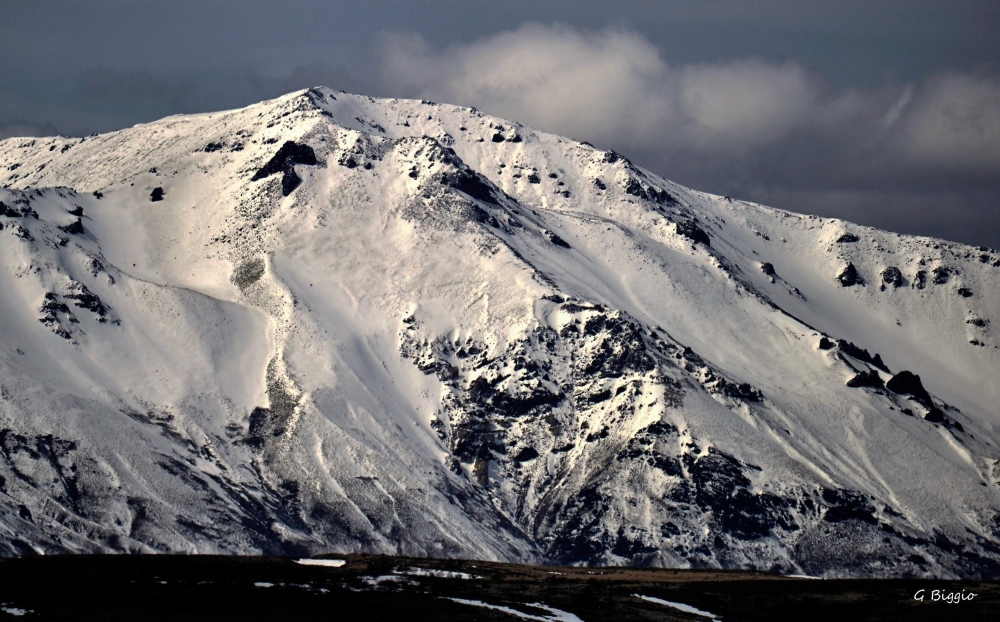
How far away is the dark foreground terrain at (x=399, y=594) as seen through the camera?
12438 centimetres

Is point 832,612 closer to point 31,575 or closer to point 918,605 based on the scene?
point 918,605

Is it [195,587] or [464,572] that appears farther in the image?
[464,572]

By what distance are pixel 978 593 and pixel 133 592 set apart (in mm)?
99604

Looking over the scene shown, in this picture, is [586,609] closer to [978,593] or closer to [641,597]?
[641,597]

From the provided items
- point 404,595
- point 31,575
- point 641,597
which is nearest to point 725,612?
point 641,597

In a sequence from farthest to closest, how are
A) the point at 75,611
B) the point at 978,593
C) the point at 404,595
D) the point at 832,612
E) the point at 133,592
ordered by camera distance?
the point at 978,593, the point at 832,612, the point at 404,595, the point at 133,592, the point at 75,611

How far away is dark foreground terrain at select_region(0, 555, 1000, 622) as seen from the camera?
4897 inches

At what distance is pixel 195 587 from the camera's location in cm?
13300

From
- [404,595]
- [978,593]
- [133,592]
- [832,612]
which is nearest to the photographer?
[133,592]

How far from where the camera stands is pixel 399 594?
139000 millimetres

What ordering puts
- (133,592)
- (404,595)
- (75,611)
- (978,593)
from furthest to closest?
(978,593) < (404,595) < (133,592) < (75,611)

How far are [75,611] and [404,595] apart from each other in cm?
3421

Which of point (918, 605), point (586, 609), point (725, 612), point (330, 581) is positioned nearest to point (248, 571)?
point (330, 581)

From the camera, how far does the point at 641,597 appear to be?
152 meters
